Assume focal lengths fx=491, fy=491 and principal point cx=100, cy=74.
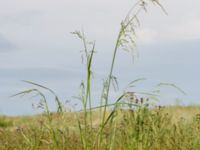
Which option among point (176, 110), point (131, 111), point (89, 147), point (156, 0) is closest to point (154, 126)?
point (131, 111)

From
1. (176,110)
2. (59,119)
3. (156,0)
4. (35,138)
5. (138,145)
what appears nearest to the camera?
(156,0)

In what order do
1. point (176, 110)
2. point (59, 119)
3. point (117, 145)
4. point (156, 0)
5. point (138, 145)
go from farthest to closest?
point (176, 110) → point (117, 145) → point (138, 145) → point (59, 119) → point (156, 0)

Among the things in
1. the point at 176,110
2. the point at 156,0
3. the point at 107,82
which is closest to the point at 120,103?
the point at 107,82

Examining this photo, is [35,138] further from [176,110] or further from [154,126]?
[176,110]

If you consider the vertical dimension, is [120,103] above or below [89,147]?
above

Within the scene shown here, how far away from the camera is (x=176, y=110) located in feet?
58.1

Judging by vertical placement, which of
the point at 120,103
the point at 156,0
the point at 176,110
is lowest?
the point at 176,110

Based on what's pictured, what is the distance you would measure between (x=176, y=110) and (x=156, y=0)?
14022mm

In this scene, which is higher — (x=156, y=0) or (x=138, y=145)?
(x=156, y=0)

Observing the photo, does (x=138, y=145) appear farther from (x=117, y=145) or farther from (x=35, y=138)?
(x=117, y=145)

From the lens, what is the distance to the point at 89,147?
4.18m

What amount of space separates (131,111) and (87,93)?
1.32 meters

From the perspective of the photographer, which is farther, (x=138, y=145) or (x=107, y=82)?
(x=138, y=145)

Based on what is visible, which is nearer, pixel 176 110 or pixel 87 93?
pixel 87 93
